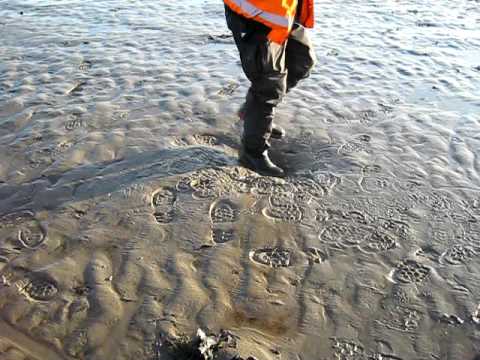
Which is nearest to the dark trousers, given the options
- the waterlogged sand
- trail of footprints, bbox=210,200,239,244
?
the waterlogged sand

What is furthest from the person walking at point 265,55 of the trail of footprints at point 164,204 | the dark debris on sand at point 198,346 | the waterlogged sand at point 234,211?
the dark debris on sand at point 198,346

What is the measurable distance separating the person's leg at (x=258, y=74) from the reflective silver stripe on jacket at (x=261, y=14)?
10 cm

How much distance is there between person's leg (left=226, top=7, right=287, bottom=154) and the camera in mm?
3328

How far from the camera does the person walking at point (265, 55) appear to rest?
321 centimetres

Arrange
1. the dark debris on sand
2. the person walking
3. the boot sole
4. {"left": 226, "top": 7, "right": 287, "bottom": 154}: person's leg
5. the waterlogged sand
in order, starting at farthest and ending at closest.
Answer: the boot sole
{"left": 226, "top": 7, "right": 287, "bottom": 154}: person's leg
the person walking
the waterlogged sand
the dark debris on sand

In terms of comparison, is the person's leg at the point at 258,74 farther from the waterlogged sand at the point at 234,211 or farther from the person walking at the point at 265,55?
the waterlogged sand at the point at 234,211

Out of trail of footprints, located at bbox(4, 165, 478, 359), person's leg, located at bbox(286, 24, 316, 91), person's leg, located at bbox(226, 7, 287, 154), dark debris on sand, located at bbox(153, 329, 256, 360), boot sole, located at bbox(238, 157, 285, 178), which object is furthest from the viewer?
boot sole, located at bbox(238, 157, 285, 178)

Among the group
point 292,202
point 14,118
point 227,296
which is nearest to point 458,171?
point 292,202

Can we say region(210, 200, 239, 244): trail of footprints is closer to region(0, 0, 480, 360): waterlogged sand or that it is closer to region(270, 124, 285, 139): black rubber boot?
region(0, 0, 480, 360): waterlogged sand

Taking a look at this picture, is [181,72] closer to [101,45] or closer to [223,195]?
[101,45]

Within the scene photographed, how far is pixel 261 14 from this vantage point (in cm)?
318

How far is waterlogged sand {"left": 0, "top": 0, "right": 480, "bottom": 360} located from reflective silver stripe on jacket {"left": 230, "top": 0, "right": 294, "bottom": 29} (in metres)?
1.17

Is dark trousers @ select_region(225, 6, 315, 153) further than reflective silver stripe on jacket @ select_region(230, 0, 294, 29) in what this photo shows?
Yes

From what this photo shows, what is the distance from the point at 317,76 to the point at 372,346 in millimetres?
3868
